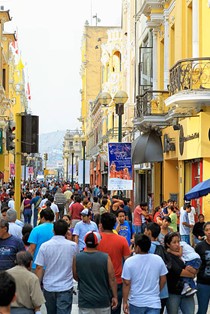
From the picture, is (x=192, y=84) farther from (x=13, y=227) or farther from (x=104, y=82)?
(x=104, y=82)

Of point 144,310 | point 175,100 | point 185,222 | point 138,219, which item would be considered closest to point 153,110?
point 175,100

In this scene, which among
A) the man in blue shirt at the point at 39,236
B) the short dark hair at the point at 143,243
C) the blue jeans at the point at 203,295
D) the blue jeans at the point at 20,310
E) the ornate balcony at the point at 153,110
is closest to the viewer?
the blue jeans at the point at 20,310

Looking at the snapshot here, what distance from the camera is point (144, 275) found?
815 cm

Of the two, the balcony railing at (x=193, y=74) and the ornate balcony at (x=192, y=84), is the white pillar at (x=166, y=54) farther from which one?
the balcony railing at (x=193, y=74)

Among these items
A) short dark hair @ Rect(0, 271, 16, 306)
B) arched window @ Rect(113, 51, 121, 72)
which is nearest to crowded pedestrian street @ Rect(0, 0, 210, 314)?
short dark hair @ Rect(0, 271, 16, 306)

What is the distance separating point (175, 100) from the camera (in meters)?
19.1

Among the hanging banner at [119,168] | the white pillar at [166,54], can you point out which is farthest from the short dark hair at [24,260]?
the white pillar at [166,54]

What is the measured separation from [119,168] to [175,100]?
3.40 meters

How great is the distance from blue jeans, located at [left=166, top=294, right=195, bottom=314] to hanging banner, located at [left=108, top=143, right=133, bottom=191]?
1241cm

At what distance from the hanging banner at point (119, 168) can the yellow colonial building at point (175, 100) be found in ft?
5.85

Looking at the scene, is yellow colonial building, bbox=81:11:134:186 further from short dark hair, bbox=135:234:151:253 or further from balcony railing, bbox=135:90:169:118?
short dark hair, bbox=135:234:151:253

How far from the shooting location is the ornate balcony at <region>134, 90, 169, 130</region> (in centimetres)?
2514

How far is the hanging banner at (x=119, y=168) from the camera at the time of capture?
21.3 metres

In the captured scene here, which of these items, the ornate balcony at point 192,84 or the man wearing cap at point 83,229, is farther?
the ornate balcony at point 192,84
